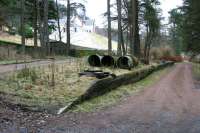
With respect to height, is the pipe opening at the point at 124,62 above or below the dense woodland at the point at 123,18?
below

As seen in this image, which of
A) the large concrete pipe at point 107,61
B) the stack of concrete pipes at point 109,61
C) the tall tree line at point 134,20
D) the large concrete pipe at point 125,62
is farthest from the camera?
the tall tree line at point 134,20

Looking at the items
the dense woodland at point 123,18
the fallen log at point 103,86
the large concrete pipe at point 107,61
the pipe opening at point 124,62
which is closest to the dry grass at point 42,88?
the fallen log at point 103,86

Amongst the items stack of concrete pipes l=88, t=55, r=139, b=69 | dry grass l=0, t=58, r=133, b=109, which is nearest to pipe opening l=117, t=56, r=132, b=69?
stack of concrete pipes l=88, t=55, r=139, b=69

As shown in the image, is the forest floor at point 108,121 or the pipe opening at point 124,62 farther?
the pipe opening at point 124,62

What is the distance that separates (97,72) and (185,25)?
29.2 m

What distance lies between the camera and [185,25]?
140 ft

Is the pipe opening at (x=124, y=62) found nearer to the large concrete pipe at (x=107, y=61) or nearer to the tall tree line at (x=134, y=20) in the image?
the large concrete pipe at (x=107, y=61)

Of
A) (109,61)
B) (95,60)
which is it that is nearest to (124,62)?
(109,61)

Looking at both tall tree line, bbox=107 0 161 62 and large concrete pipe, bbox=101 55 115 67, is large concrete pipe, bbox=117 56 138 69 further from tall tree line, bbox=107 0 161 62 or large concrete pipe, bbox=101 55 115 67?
tall tree line, bbox=107 0 161 62

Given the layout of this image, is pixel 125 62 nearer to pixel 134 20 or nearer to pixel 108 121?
pixel 134 20

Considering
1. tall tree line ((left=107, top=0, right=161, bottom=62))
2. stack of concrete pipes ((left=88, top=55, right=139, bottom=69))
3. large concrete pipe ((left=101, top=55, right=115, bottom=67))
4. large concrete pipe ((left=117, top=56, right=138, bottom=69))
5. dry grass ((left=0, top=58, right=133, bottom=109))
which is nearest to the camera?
dry grass ((left=0, top=58, right=133, bottom=109))

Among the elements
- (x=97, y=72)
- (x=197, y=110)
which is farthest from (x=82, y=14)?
(x=197, y=110)

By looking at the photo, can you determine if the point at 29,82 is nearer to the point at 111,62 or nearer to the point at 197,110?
the point at 197,110

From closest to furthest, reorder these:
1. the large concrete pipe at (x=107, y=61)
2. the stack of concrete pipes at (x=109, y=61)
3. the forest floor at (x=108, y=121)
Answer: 1. the forest floor at (x=108, y=121)
2. the stack of concrete pipes at (x=109, y=61)
3. the large concrete pipe at (x=107, y=61)
